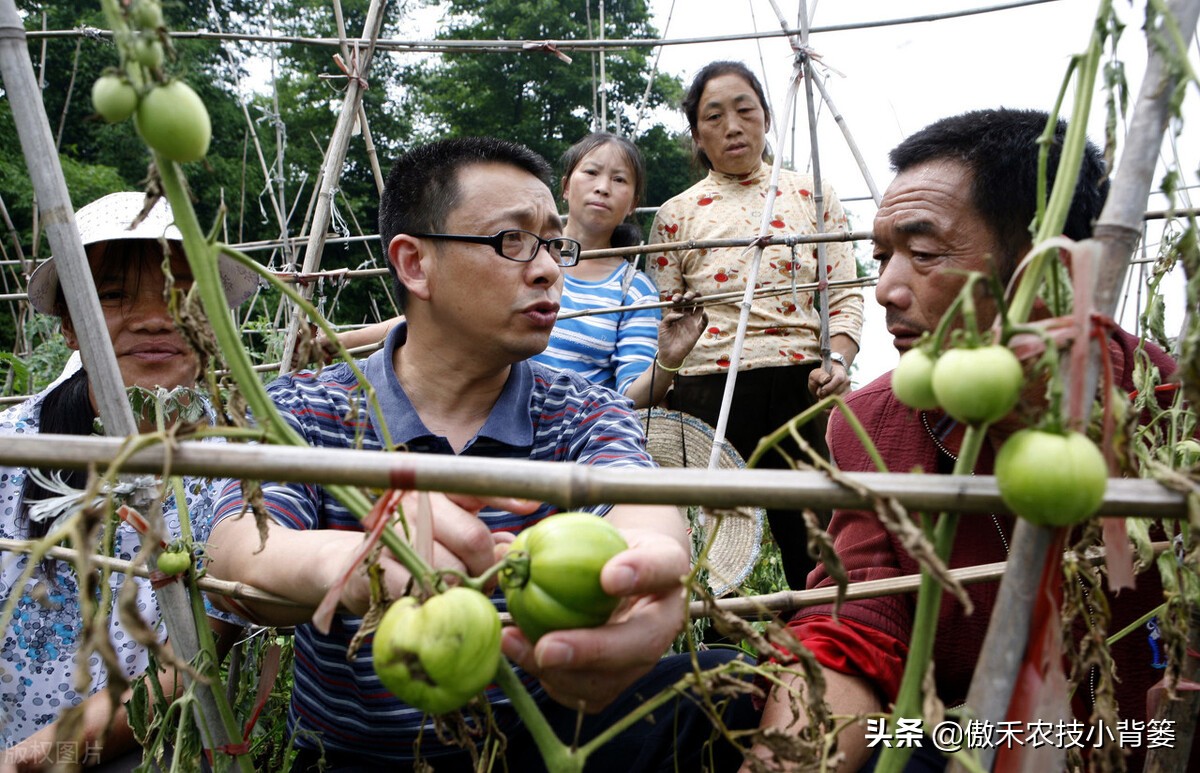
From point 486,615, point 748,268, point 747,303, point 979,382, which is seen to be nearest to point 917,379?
point 979,382

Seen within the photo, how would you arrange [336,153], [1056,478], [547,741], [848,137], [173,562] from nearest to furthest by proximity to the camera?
[1056,478] < [547,741] < [173,562] < [336,153] < [848,137]

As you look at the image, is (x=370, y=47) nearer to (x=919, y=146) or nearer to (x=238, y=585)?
(x=919, y=146)

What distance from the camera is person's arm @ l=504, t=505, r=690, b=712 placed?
0.60 meters

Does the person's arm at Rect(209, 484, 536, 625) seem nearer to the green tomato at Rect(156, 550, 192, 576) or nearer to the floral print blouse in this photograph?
the green tomato at Rect(156, 550, 192, 576)

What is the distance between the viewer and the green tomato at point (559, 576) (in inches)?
22.7

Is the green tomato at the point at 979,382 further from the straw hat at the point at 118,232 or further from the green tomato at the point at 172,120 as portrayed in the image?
the straw hat at the point at 118,232

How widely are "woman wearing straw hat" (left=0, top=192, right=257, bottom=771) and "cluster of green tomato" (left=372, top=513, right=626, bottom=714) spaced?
0.84 meters

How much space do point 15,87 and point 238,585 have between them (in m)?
0.50

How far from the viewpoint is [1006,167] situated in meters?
1.29

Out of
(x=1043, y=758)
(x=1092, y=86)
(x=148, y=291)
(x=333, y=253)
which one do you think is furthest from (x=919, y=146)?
(x=333, y=253)

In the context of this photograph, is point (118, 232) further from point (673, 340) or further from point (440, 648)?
point (673, 340)

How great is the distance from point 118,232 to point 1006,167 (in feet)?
4.17

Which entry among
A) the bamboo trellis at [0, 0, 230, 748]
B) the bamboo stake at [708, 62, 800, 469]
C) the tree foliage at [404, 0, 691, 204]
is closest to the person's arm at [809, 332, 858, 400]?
the bamboo stake at [708, 62, 800, 469]

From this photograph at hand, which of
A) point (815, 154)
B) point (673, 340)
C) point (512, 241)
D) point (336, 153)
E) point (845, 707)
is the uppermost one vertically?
point (815, 154)
